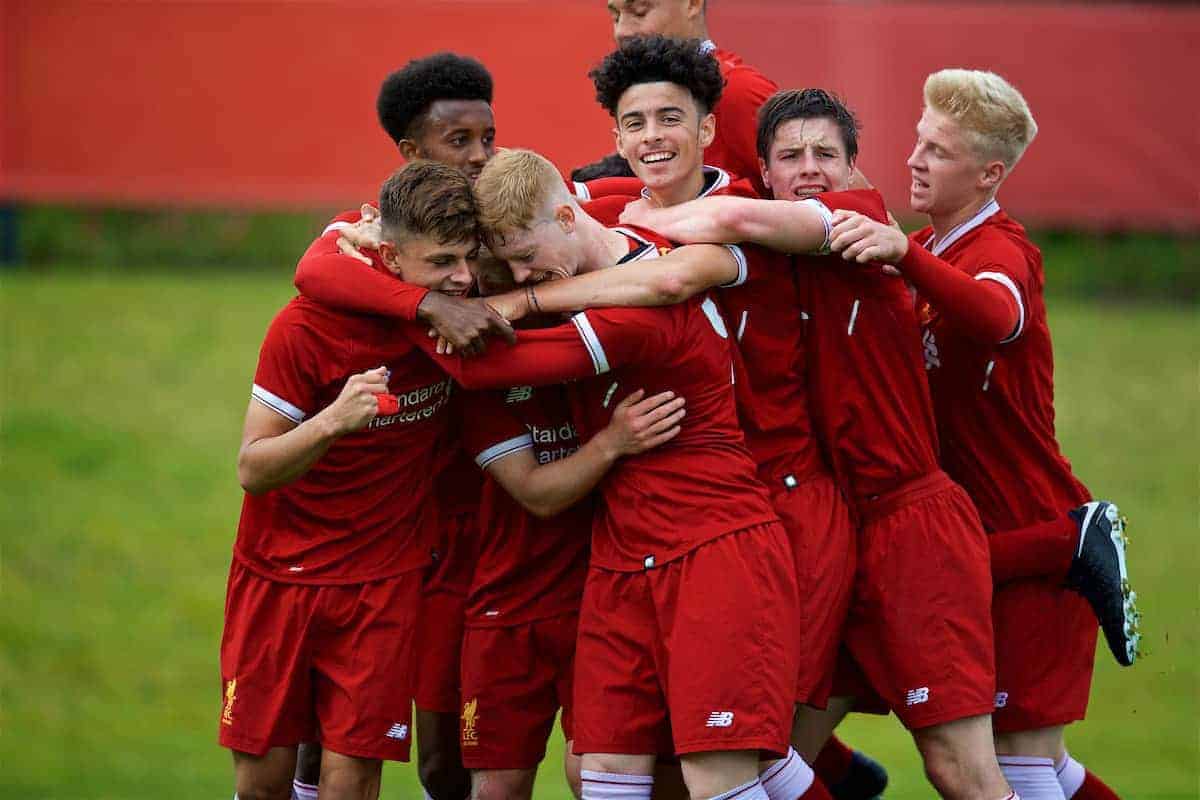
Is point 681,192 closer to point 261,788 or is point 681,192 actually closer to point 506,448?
point 506,448

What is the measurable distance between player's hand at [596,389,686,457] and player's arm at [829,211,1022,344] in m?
0.70

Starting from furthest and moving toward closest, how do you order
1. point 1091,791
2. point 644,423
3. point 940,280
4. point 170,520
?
point 170,520, point 1091,791, point 940,280, point 644,423

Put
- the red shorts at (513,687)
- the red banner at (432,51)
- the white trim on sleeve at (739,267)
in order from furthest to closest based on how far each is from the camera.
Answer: the red banner at (432,51)
the red shorts at (513,687)
the white trim on sleeve at (739,267)

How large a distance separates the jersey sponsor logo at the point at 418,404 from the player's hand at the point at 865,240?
4.41 feet

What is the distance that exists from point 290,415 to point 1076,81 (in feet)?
53.0

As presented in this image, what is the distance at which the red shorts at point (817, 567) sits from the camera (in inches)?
216

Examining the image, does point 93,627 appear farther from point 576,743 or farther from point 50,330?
point 576,743

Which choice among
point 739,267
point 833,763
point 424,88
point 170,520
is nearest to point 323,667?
point 739,267

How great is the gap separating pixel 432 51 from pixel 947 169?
1416 cm

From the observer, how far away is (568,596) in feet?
19.2

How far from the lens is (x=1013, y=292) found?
5.65 metres

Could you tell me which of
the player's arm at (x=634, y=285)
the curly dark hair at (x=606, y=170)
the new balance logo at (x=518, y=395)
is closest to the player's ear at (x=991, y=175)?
the player's arm at (x=634, y=285)

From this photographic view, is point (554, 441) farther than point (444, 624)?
No

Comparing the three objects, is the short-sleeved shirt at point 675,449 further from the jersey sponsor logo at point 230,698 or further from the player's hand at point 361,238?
the jersey sponsor logo at point 230,698
